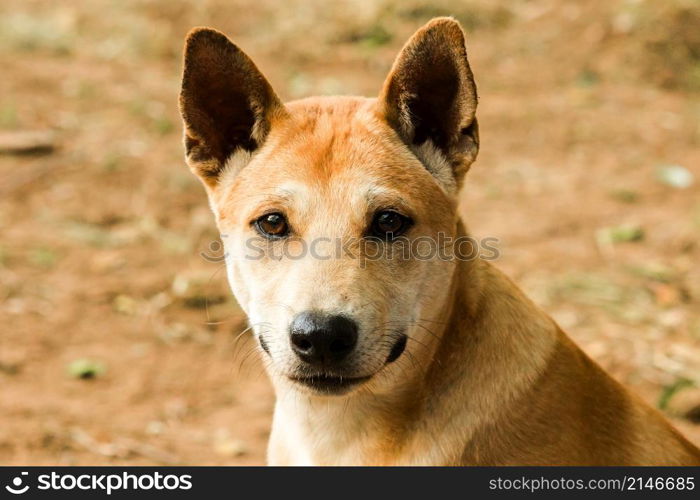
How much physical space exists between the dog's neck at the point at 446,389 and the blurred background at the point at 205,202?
112cm

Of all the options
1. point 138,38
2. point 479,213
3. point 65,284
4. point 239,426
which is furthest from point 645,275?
point 138,38

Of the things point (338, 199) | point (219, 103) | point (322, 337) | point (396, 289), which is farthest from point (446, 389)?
point (219, 103)

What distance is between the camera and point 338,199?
330 centimetres

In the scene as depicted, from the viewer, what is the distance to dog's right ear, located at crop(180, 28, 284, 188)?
3.43 m

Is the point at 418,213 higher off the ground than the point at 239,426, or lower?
higher

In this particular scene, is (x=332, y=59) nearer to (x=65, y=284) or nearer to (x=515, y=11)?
(x=515, y=11)

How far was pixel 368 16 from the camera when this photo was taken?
1124 centimetres

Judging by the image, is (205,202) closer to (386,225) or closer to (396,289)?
(386,225)

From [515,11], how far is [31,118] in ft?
21.2

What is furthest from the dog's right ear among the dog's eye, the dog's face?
the dog's eye

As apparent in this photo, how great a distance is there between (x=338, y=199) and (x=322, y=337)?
0.61m

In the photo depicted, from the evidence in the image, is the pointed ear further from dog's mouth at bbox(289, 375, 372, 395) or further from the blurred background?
the blurred background

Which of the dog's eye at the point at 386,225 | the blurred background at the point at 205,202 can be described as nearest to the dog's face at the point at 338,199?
the dog's eye at the point at 386,225

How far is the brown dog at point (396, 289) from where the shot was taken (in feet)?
10.5
